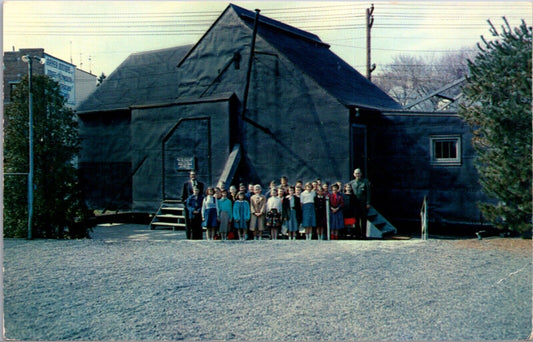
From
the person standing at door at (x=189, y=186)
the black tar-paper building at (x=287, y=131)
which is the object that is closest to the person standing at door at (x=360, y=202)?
the black tar-paper building at (x=287, y=131)

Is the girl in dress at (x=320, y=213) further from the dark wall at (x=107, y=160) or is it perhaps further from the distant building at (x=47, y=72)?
the dark wall at (x=107, y=160)

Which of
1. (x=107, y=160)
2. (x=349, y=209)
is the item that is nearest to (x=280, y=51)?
(x=349, y=209)

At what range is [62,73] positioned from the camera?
12.0 metres

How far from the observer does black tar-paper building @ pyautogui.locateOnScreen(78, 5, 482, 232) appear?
1308cm

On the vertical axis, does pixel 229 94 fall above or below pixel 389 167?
above

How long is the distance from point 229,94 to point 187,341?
1133cm

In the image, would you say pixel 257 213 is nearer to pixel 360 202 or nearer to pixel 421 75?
pixel 360 202

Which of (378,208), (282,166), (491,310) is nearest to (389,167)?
(378,208)

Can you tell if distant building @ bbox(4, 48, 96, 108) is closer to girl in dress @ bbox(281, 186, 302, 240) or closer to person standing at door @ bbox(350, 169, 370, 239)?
girl in dress @ bbox(281, 186, 302, 240)

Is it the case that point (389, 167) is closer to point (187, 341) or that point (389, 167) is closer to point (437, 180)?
point (437, 180)

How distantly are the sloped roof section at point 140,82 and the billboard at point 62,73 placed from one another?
617 cm

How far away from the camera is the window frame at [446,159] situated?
12641 mm

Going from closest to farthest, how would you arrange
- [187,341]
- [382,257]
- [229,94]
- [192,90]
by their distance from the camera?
[187,341] < [382,257] < [229,94] < [192,90]

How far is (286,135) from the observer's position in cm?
1429
